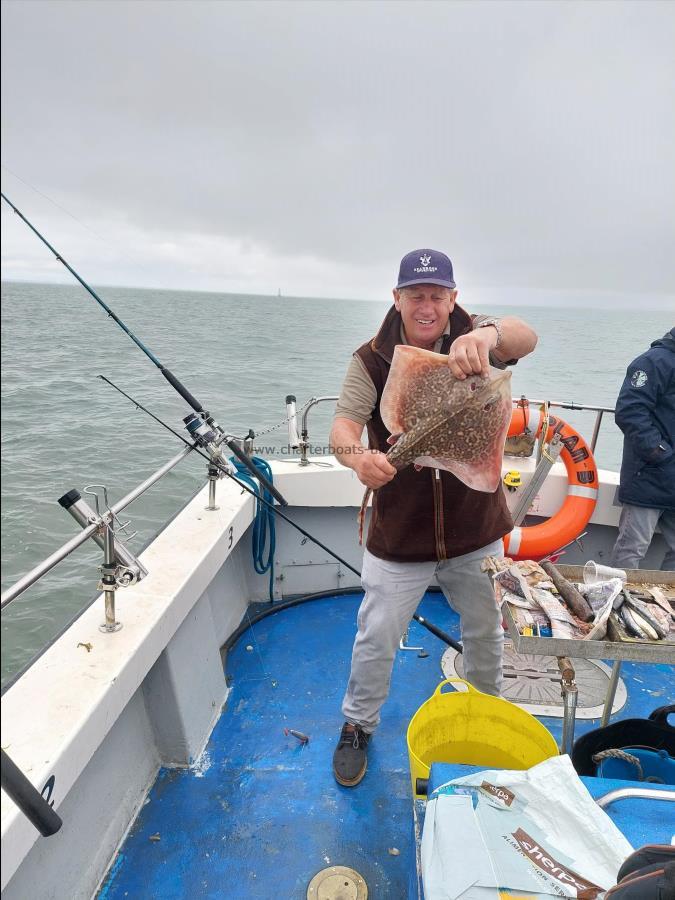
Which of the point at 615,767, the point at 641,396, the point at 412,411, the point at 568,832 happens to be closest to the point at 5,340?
the point at 412,411

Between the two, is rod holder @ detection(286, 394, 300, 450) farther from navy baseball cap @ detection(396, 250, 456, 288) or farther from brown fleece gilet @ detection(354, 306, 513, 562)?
navy baseball cap @ detection(396, 250, 456, 288)

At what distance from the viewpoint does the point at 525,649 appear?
75.4 inches

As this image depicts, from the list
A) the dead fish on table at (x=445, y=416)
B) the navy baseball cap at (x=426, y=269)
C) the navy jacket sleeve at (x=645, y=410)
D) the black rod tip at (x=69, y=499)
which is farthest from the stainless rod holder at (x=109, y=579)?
the navy jacket sleeve at (x=645, y=410)

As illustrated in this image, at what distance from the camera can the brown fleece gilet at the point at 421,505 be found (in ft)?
8.30

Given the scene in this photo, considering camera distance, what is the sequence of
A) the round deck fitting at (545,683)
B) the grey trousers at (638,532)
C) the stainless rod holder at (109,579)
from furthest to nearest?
1. the grey trousers at (638,532)
2. the round deck fitting at (545,683)
3. the stainless rod holder at (109,579)

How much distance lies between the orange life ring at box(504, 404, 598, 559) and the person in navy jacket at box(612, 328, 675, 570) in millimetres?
248

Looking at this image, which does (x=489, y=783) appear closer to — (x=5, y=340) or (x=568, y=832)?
(x=568, y=832)

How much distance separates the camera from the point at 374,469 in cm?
218

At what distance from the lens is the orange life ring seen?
4.35 metres

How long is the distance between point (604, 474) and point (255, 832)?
374cm

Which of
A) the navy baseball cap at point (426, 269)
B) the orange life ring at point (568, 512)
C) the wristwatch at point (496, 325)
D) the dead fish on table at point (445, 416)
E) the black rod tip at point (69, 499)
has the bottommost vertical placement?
the orange life ring at point (568, 512)

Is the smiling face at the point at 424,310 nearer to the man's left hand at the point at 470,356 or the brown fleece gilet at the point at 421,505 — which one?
the brown fleece gilet at the point at 421,505

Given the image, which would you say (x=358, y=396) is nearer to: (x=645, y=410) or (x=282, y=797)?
(x=282, y=797)

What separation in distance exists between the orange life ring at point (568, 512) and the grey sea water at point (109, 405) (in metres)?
2.84
